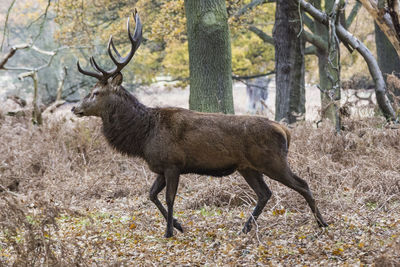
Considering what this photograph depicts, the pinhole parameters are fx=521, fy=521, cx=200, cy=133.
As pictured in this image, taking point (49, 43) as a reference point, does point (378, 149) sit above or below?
below

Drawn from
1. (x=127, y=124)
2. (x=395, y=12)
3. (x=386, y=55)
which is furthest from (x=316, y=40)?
(x=395, y=12)

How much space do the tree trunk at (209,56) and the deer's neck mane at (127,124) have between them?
357cm

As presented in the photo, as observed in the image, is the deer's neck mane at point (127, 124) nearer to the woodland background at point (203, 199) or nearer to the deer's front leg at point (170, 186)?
the deer's front leg at point (170, 186)

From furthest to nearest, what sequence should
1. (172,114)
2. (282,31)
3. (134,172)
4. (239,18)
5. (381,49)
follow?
(239,18)
(381,49)
(282,31)
(134,172)
(172,114)

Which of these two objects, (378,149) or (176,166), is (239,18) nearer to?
(378,149)

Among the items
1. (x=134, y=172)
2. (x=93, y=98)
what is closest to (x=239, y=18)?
(x=134, y=172)

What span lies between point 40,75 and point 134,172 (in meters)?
19.1

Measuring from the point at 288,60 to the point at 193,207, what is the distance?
286 inches

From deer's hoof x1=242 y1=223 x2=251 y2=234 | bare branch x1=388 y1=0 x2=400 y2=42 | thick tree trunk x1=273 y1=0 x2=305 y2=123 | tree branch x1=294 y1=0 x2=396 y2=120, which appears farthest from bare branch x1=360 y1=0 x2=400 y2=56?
thick tree trunk x1=273 y1=0 x2=305 y2=123

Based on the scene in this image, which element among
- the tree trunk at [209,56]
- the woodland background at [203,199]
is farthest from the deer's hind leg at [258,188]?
the tree trunk at [209,56]

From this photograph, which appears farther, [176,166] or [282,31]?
[282,31]

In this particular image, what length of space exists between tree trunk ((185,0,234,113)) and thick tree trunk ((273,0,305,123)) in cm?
346

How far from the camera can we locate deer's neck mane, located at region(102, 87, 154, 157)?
736cm

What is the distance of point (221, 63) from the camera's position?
11.1 m
